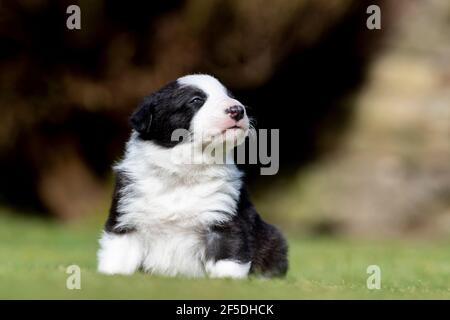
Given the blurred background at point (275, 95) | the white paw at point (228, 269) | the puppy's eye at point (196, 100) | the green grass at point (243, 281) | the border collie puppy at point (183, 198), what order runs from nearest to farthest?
the green grass at point (243, 281), the white paw at point (228, 269), the border collie puppy at point (183, 198), the puppy's eye at point (196, 100), the blurred background at point (275, 95)

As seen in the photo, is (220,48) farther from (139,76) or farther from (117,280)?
(117,280)

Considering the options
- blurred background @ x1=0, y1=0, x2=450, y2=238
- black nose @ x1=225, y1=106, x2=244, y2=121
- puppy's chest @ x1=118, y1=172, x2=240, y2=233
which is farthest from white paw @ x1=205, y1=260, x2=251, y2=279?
blurred background @ x1=0, y1=0, x2=450, y2=238

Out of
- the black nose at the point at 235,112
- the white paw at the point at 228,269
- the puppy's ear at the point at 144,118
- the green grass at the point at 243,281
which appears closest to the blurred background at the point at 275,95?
the green grass at the point at 243,281

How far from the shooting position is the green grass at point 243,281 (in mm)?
5871

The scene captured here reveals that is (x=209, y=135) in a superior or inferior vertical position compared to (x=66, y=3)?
inferior

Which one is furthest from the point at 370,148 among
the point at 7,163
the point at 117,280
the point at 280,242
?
the point at 117,280

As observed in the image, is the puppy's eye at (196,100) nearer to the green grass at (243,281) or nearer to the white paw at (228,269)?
the white paw at (228,269)

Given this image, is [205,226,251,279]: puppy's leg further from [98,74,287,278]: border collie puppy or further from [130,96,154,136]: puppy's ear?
[130,96,154,136]: puppy's ear

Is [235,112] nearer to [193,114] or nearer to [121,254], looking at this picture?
[193,114]

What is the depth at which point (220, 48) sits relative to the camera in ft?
52.7

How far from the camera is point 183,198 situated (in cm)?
680

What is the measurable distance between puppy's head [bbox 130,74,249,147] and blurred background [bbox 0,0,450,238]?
860 cm

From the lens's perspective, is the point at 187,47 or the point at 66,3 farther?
the point at 187,47
